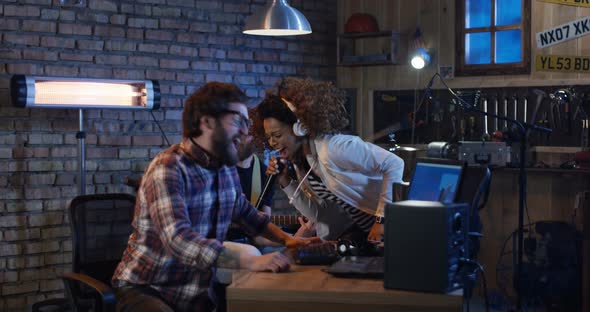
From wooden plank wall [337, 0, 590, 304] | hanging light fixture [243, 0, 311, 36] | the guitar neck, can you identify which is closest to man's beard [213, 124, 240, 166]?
the guitar neck

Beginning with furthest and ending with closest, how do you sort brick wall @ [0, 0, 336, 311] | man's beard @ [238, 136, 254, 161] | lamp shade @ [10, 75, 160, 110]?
brick wall @ [0, 0, 336, 311]
lamp shade @ [10, 75, 160, 110]
man's beard @ [238, 136, 254, 161]

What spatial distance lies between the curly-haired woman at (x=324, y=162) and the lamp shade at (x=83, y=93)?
63.1 inches

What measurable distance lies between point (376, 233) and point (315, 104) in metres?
0.63

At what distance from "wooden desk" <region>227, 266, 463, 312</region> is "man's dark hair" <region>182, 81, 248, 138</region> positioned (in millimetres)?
564

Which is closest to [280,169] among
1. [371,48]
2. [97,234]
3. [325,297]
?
[97,234]

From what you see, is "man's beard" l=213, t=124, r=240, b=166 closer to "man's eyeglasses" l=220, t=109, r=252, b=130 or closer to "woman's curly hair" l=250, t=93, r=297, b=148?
"man's eyeglasses" l=220, t=109, r=252, b=130

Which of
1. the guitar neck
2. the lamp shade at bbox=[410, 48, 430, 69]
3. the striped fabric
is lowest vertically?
the guitar neck

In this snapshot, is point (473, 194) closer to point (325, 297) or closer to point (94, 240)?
point (325, 297)

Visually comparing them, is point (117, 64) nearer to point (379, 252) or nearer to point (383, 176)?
point (383, 176)

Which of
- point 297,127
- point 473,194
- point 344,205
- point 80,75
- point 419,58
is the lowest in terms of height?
point 344,205

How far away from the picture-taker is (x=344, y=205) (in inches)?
144

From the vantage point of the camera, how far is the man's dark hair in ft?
8.91

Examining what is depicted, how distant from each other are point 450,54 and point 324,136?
3.04m

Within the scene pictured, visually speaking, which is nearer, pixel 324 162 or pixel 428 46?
pixel 324 162
